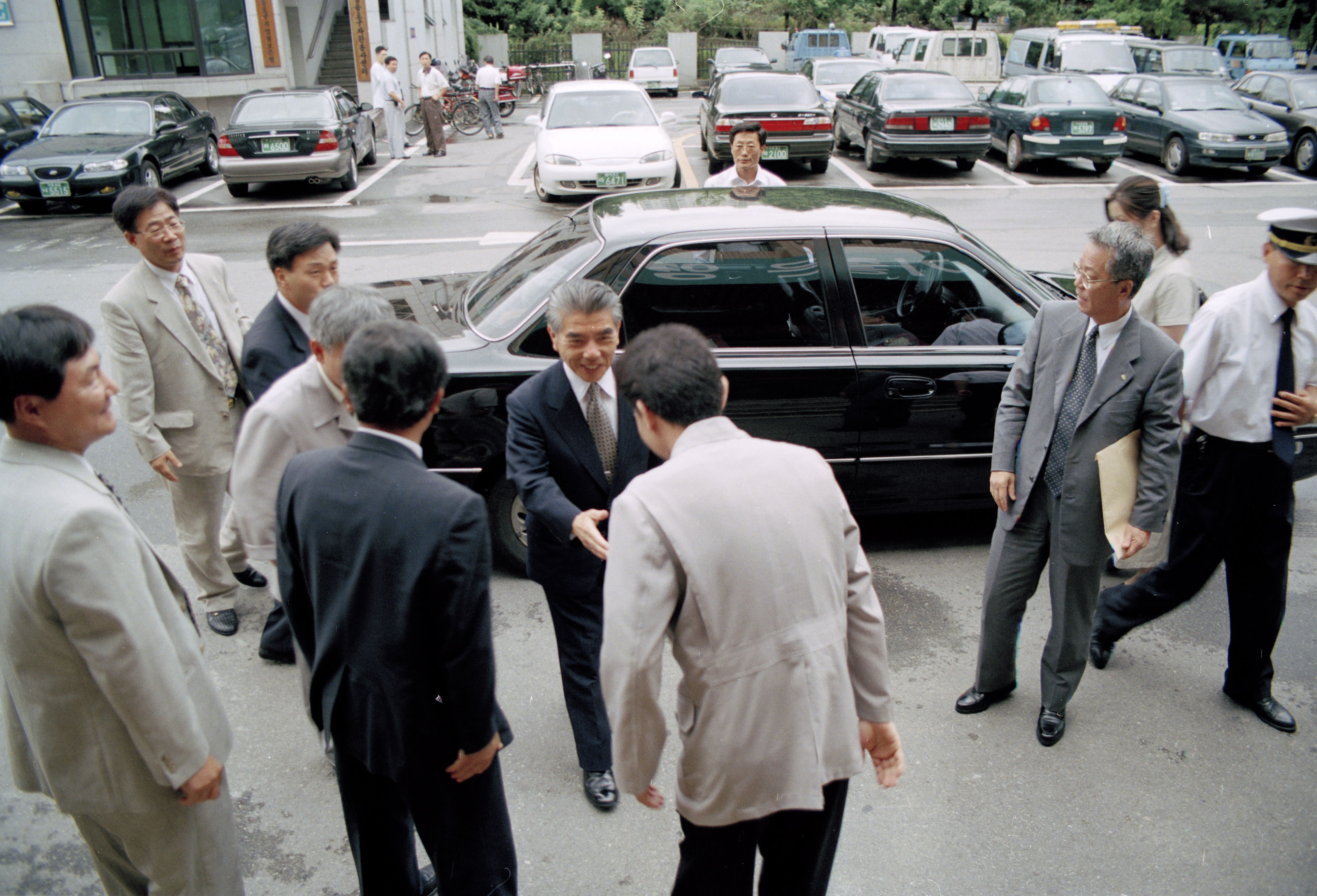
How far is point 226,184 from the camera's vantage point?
49.5 feet

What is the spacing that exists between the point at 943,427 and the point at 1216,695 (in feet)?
5.18

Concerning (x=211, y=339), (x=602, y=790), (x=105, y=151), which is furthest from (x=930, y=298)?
(x=105, y=151)

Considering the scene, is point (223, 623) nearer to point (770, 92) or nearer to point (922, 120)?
point (770, 92)

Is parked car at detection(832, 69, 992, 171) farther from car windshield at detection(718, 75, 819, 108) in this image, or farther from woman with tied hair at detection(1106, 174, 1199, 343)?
woman with tied hair at detection(1106, 174, 1199, 343)

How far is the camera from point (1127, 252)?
9.52 ft

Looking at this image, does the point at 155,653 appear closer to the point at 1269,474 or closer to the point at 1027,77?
the point at 1269,474

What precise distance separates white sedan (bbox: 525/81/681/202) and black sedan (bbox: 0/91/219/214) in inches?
230

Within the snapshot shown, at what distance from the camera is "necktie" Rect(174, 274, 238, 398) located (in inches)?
148

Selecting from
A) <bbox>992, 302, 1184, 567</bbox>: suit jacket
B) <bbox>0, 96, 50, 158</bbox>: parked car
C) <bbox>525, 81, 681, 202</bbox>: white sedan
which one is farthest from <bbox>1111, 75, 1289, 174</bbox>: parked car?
<bbox>0, 96, 50, 158</bbox>: parked car

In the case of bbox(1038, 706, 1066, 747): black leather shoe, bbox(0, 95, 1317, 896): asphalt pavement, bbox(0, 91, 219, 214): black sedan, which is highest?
bbox(0, 91, 219, 214): black sedan

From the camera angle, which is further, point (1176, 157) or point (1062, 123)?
point (1176, 157)

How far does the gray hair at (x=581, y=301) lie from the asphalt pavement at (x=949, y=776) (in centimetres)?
166

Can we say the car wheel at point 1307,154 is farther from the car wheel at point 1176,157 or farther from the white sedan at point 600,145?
the white sedan at point 600,145

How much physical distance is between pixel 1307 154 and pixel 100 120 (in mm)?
20003
